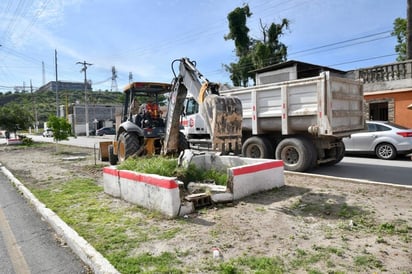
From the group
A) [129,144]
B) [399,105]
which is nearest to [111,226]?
[129,144]

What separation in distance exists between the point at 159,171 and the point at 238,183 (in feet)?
5.24

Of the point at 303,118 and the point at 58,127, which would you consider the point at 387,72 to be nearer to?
the point at 303,118

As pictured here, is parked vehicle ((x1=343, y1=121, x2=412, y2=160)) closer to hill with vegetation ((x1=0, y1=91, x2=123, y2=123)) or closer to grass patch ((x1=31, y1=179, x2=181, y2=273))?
grass patch ((x1=31, y1=179, x2=181, y2=273))

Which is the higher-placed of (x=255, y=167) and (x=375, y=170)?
(x=255, y=167)

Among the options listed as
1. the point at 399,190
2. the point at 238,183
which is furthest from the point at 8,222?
the point at 399,190

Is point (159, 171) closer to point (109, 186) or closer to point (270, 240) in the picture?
point (109, 186)

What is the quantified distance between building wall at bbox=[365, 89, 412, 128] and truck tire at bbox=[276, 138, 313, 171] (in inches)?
391

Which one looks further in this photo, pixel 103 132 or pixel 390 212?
pixel 103 132

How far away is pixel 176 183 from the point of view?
4953 mm

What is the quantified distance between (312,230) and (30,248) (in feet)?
13.0

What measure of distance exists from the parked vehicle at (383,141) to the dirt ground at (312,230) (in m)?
5.58

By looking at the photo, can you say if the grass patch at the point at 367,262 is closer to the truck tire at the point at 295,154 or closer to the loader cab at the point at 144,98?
the truck tire at the point at 295,154

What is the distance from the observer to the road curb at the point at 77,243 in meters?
3.42

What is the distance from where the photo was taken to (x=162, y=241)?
4062 millimetres
